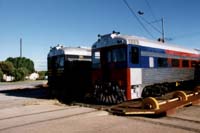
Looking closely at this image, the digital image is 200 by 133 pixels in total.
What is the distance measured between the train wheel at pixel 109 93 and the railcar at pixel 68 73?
2.95 meters

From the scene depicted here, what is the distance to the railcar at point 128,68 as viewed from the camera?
499 inches

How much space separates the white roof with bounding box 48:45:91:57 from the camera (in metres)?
17.0

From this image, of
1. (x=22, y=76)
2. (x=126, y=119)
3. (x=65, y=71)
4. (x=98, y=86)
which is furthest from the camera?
(x=22, y=76)

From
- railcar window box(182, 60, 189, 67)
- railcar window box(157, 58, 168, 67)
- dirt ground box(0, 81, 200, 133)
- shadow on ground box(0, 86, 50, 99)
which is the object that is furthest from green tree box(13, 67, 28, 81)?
dirt ground box(0, 81, 200, 133)

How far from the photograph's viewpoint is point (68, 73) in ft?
54.9

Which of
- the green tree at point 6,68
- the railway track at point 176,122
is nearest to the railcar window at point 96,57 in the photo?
the railway track at point 176,122

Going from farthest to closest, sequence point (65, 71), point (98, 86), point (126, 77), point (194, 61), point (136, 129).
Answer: point (194, 61)
point (65, 71)
point (98, 86)
point (126, 77)
point (136, 129)

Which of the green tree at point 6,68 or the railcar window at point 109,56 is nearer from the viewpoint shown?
the railcar window at point 109,56

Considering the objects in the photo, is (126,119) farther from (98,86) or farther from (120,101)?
(98,86)

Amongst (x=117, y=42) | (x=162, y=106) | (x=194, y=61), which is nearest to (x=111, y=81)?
(x=117, y=42)

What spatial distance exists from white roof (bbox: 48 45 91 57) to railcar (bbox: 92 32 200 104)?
9.18ft

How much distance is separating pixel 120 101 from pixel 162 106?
260 cm

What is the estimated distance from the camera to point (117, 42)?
1309cm

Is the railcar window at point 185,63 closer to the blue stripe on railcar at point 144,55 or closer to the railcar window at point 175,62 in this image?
the railcar window at point 175,62
